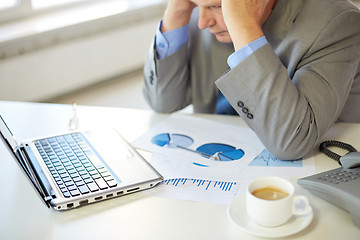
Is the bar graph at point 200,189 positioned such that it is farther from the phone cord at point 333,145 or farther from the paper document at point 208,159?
the phone cord at point 333,145

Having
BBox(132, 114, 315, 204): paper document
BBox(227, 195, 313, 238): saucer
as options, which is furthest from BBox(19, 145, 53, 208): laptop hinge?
BBox(227, 195, 313, 238): saucer

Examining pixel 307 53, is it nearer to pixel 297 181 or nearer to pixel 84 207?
pixel 297 181

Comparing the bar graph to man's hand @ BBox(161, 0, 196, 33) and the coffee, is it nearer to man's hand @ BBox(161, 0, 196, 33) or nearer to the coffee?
the coffee

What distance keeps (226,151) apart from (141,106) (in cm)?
245

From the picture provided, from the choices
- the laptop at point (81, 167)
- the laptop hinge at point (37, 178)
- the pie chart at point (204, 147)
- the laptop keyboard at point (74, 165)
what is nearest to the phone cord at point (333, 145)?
the pie chart at point (204, 147)

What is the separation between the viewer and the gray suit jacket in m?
1.24

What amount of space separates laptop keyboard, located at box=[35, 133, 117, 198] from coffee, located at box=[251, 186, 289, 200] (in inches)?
12.9

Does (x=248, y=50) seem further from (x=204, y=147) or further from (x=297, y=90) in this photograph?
(x=204, y=147)

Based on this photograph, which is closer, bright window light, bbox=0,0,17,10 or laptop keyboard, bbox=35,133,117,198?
laptop keyboard, bbox=35,133,117,198

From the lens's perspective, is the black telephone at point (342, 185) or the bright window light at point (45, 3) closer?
the black telephone at point (342, 185)

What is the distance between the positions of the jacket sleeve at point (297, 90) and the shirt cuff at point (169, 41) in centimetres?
41

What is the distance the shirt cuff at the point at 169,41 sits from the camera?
1.65 meters

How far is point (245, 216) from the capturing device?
100 centimetres

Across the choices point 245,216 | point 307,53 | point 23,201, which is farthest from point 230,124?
point 23,201
